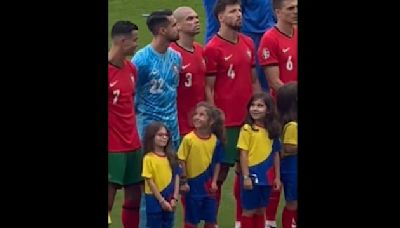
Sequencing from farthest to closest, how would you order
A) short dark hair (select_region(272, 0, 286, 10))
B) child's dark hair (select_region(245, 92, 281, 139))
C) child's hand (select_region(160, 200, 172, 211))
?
short dark hair (select_region(272, 0, 286, 10)), child's dark hair (select_region(245, 92, 281, 139)), child's hand (select_region(160, 200, 172, 211))

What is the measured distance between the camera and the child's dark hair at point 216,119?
23.9 feet

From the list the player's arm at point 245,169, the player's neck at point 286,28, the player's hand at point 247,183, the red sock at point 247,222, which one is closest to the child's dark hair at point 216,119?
the player's arm at point 245,169

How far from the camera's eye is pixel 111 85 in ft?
22.7

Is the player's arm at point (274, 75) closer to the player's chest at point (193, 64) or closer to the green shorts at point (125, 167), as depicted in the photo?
the player's chest at point (193, 64)

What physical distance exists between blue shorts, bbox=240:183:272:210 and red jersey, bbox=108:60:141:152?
0.74 m

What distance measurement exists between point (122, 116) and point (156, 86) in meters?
0.38

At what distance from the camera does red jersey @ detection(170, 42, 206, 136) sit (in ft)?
25.3

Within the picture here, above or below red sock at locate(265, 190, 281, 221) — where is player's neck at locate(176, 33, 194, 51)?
above

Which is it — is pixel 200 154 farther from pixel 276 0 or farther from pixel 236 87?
pixel 276 0

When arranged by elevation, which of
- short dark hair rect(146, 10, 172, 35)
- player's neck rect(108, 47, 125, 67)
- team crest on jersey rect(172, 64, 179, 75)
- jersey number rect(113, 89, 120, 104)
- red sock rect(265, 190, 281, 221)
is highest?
short dark hair rect(146, 10, 172, 35)

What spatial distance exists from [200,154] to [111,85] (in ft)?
2.35

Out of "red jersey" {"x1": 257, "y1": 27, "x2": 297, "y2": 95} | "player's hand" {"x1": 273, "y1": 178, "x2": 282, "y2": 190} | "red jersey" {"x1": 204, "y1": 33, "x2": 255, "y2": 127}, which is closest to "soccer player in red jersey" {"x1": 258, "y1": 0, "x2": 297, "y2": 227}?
"red jersey" {"x1": 257, "y1": 27, "x2": 297, "y2": 95}

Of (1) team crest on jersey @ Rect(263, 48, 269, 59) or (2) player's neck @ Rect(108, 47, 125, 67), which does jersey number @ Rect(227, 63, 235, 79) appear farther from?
(2) player's neck @ Rect(108, 47, 125, 67)

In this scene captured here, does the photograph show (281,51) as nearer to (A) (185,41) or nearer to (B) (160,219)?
(A) (185,41)
